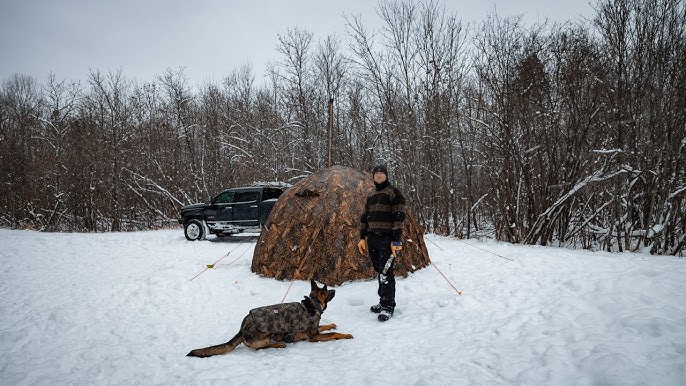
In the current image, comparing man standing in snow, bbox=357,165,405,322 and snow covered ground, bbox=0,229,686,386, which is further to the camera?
man standing in snow, bbox=357,165,405,322

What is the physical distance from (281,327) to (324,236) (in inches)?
98.5

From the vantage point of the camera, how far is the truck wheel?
462 inches

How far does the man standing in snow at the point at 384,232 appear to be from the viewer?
438cm

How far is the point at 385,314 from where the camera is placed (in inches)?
167

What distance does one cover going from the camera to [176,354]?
3.49m

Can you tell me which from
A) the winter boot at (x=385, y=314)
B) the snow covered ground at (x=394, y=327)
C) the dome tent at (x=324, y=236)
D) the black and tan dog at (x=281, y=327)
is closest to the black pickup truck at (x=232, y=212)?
the snow covered ground at (x=394, y=327)

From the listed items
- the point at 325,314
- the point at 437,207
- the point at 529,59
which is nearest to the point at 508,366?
the point at 325,314

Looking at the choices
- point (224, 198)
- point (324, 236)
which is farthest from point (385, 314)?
point (224, 198)

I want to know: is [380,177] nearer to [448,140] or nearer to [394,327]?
[394,327]

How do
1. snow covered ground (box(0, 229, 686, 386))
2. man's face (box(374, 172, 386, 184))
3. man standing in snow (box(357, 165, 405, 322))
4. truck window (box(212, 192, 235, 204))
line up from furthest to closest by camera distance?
truck window (box(212, 192, 235, 204)), man's face (box(374, 172, 386, 184)), man standing in snow (box(357, 165, 405, 322)), snow covered ground (box(0, 229, 686, 386))

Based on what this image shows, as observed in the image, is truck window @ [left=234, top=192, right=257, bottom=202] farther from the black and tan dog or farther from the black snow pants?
the black and tan dog

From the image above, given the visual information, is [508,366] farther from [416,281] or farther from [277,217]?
[277,217]

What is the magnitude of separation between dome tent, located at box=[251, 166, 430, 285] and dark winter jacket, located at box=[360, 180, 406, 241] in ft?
4.75

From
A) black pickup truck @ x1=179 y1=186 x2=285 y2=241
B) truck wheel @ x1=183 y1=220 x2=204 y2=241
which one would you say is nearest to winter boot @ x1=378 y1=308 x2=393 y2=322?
black pickup truck @ x1=179 y1=186 x2=285 y2=241
